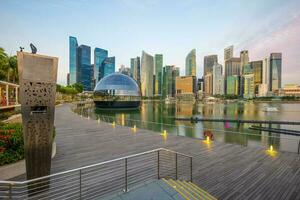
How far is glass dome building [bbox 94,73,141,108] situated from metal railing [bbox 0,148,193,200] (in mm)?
56618

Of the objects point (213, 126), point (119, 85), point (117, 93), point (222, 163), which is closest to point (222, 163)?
point (222, 163)

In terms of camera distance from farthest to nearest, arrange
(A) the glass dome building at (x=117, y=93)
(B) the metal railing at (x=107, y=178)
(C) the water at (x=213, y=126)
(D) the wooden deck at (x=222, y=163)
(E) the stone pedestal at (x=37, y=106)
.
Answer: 1. (A) the glass dome building at (x=117, y=93)
2. (C) the water at (x=213, y=126)
3. (D) the wooden deck at (x=222, y=163)
4. (B) the metal railing at (x=107, y=178)
5. (E) the stone pedestal at (x=37, y=106)

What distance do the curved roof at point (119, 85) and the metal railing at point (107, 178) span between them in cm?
5937

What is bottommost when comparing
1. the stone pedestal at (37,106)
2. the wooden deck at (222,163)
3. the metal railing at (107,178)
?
the wooden deck at (222,163)

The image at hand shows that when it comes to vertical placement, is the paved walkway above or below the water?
above

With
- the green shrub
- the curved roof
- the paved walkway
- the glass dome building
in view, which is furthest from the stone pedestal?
the curved roof

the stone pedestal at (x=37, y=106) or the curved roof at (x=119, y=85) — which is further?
the curved roof at (x=119, y=85)

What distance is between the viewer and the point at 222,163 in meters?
7.52

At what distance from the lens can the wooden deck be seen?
5352 millimetres

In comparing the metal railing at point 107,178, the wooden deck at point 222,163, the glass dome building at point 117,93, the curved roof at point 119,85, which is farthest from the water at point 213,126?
the curved roof at point 119,85

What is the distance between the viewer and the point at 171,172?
21.2 ft

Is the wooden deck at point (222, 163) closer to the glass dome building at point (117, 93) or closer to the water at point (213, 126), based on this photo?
the water at point (213, 126)

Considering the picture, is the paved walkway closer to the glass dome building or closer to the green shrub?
the green shrub

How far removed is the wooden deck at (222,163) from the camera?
535cm
